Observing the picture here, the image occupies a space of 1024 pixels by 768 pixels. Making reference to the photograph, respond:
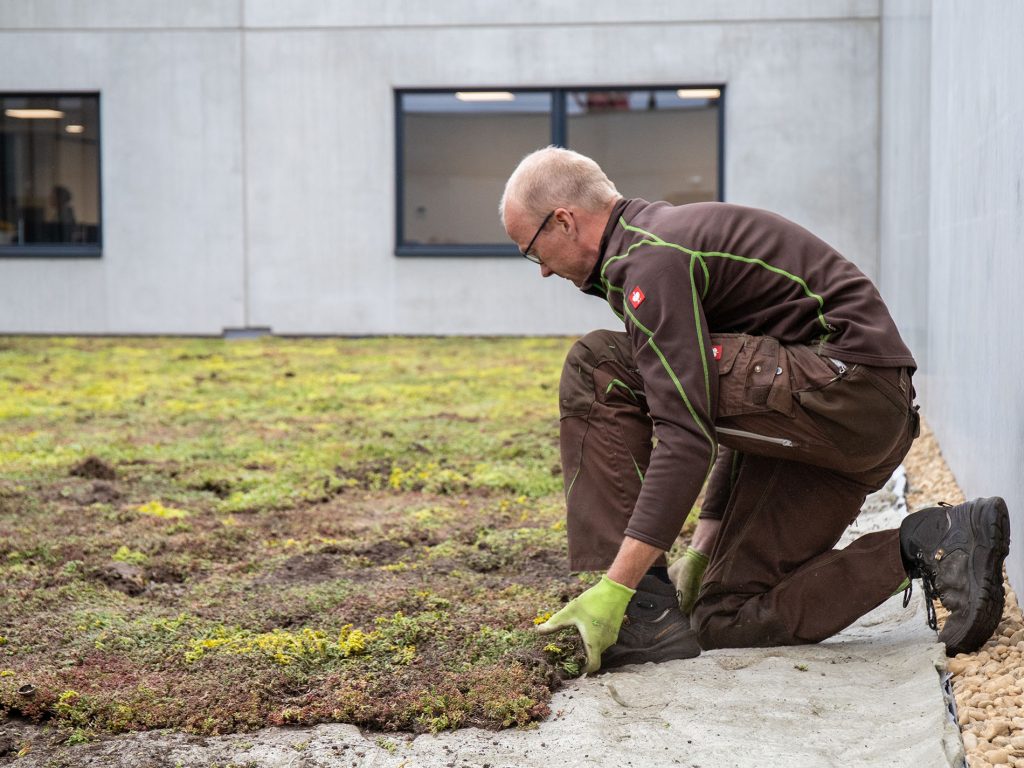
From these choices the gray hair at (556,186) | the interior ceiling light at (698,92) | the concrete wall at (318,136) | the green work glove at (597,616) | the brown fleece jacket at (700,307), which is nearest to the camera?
the brown fleece jacket at (700,307)

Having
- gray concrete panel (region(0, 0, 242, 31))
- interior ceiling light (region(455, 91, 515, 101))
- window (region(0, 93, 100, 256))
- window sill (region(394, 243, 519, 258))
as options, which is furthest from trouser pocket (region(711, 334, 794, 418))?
window (region(0, 93, 100, 256))

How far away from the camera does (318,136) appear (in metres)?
12.5

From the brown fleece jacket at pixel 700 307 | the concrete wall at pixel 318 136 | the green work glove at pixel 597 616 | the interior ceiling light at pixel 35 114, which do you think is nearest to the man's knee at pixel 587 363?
the brown fleece jacket at pixel 700 307

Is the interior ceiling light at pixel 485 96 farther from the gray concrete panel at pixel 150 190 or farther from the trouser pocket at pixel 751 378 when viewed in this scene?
the trouser pocket at pixel 751 378

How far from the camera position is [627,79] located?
12266 millimetres

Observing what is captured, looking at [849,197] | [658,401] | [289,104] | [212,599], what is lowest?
[212,599]

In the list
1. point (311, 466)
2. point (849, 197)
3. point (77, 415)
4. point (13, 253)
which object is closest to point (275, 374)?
point (77, 415)

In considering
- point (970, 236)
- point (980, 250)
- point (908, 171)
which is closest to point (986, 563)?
point (980, 250)

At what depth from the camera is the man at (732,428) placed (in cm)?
268

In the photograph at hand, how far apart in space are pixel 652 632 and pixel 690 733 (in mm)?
490

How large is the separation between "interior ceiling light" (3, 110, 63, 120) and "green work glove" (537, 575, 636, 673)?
11941mm

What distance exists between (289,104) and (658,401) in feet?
35.0

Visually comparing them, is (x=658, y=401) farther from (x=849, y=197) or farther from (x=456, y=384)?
(x=849, y=197)

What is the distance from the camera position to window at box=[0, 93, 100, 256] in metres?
12.9
